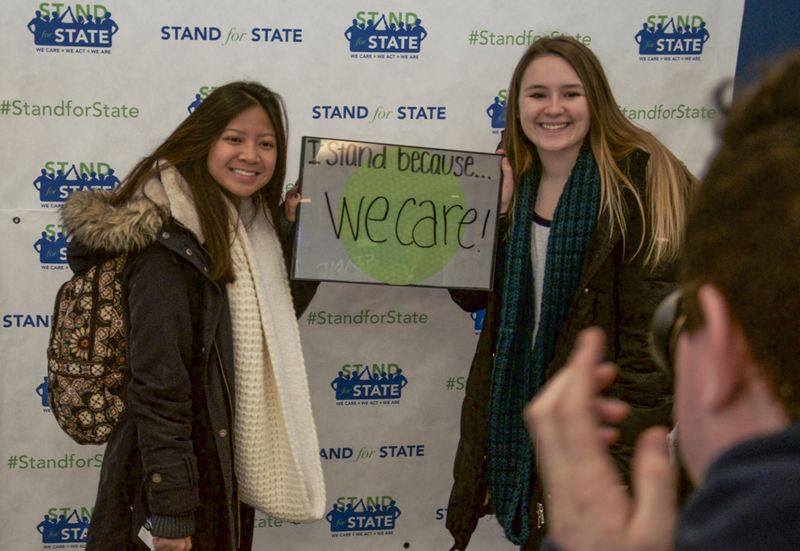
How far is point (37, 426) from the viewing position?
2621mm

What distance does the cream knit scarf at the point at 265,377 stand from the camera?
1.92 metres

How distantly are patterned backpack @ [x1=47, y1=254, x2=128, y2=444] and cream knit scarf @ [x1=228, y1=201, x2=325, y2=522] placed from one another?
0.89 feet

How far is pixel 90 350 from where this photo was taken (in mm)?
1824

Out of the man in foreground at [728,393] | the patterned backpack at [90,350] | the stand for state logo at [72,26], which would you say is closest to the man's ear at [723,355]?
the man in foreground at [728,393]

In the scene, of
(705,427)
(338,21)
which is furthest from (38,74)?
(705,427)

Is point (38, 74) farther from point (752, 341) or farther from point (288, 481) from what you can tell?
point (752, 341)

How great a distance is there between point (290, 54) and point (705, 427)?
7.19 ft

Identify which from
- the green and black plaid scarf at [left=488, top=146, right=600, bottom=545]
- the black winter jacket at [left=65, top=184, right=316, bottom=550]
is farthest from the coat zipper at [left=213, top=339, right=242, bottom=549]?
the green and black plaid scarf at [left=488, top=146, right=600, bottom=545]

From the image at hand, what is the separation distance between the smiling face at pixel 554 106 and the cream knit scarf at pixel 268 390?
2.52 ft

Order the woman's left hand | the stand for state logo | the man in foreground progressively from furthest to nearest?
the stand for state logo, the woman's left hand, the man in foreground

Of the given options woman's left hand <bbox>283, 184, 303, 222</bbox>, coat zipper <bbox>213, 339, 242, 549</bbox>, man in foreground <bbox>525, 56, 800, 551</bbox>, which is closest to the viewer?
man in foreground <bbox>525, 56, 800, 551</bbox>

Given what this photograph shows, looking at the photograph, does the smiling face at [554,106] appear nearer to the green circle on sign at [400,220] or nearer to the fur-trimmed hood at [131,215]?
the green circle on sign at [400,220]

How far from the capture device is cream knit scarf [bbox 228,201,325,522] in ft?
6.36

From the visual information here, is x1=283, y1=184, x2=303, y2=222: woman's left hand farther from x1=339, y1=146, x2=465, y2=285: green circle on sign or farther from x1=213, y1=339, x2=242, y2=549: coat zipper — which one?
x1=213, y1=339, x2=242, y2=549: coat zipper
